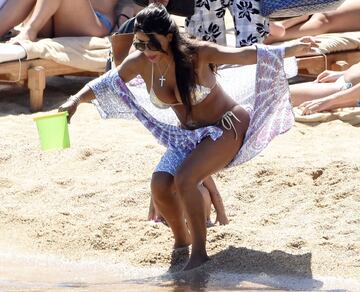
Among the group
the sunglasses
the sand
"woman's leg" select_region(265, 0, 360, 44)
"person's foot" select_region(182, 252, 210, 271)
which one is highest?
the sunglasses

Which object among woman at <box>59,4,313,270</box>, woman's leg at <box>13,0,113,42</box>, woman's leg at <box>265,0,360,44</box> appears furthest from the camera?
woman's leg at <box>265,0,360,44</box>

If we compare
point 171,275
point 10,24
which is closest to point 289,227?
point 171,275

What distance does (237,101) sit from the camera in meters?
5.75

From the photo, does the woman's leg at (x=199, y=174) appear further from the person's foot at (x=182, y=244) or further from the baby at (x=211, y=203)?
the baby at (x=211, y=203)

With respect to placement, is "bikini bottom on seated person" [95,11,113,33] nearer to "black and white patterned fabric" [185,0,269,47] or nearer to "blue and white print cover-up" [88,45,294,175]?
"black and white patterned fabric" [185,0,269,47]

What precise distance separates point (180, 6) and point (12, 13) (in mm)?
3221

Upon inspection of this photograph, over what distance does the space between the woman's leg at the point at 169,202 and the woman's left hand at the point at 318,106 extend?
2677mm

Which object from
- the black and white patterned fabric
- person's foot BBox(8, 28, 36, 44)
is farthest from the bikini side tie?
person's foot BBox(8, 28, 36, 44)

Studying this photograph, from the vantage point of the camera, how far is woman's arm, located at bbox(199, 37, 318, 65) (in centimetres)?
527

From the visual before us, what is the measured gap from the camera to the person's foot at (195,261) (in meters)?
5.40

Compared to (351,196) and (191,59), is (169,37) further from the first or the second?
(351,196)

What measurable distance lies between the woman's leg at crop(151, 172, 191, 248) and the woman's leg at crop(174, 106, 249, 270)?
16 centimetres

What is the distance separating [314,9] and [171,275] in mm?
2089

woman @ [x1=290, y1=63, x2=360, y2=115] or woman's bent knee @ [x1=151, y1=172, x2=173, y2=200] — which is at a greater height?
woman's bent knee @ [x1=151, y1=172, x2=173, y2=200]
